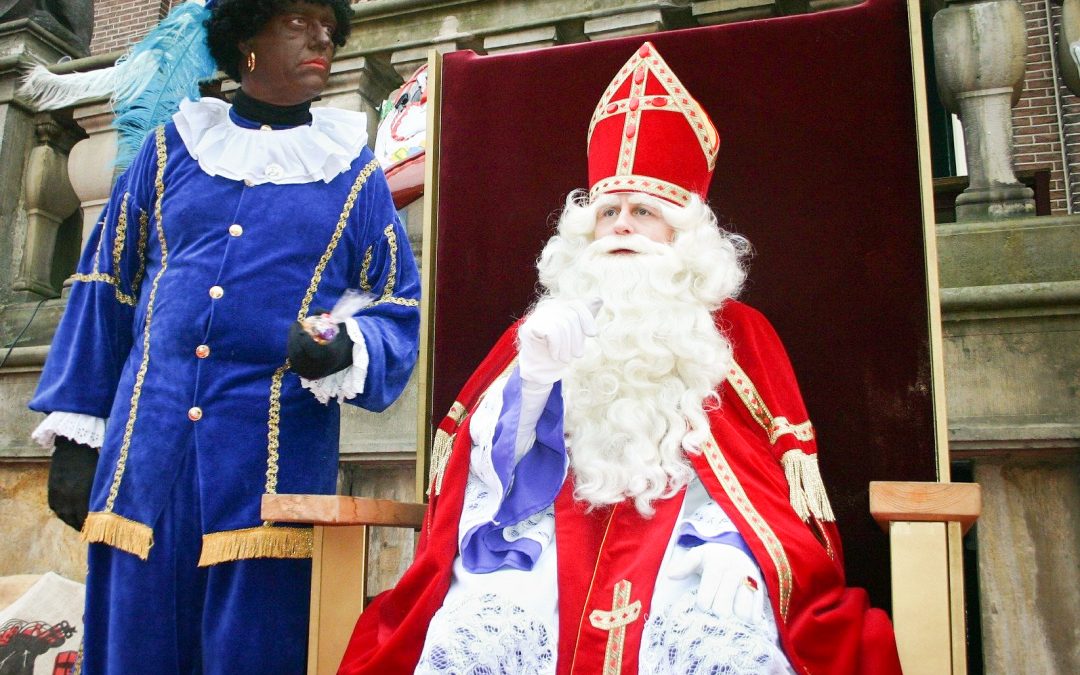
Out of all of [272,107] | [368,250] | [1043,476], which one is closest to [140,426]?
[368,250]

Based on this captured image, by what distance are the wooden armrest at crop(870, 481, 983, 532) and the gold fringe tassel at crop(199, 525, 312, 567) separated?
1143 mm

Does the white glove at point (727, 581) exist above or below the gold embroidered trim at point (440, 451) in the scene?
below

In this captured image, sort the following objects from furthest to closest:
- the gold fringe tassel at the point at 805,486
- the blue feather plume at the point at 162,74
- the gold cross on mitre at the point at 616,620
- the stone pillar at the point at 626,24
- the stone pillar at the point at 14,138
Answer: the stone pillar at the point at 14,138, the stone pillar at the point at 626,24, the blue feather plume at the point at 162,74, the gold fringe tassel at the point at 805,486, the gold cross on mitre at the point at 616,620

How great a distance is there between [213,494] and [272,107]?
902 millimetres

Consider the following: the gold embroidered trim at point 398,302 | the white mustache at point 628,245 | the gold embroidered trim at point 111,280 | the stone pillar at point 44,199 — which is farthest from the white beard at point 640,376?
the stone pillar at point 44,199

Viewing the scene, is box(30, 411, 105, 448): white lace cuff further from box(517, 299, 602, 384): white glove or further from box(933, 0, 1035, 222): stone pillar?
box(933, 0, 1035, 222): stone pillar

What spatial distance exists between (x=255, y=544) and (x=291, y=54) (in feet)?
3.55

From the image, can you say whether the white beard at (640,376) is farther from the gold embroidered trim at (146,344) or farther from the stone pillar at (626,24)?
the stone pillar at (626,24)

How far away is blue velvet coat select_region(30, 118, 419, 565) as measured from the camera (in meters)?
2.15

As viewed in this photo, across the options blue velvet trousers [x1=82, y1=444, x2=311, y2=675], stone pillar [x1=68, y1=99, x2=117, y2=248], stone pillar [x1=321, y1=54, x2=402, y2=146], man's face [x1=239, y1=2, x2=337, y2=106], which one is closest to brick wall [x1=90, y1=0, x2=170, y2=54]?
stone pillar [x1=68, y1=99, x2=117, y2=248]

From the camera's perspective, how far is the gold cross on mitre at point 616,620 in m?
1.77

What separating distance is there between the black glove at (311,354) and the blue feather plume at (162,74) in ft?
2.86

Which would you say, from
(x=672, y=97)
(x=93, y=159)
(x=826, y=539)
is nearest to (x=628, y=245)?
(x=672, y=97)

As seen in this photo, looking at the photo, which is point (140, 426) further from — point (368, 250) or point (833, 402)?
point (833, 402)
